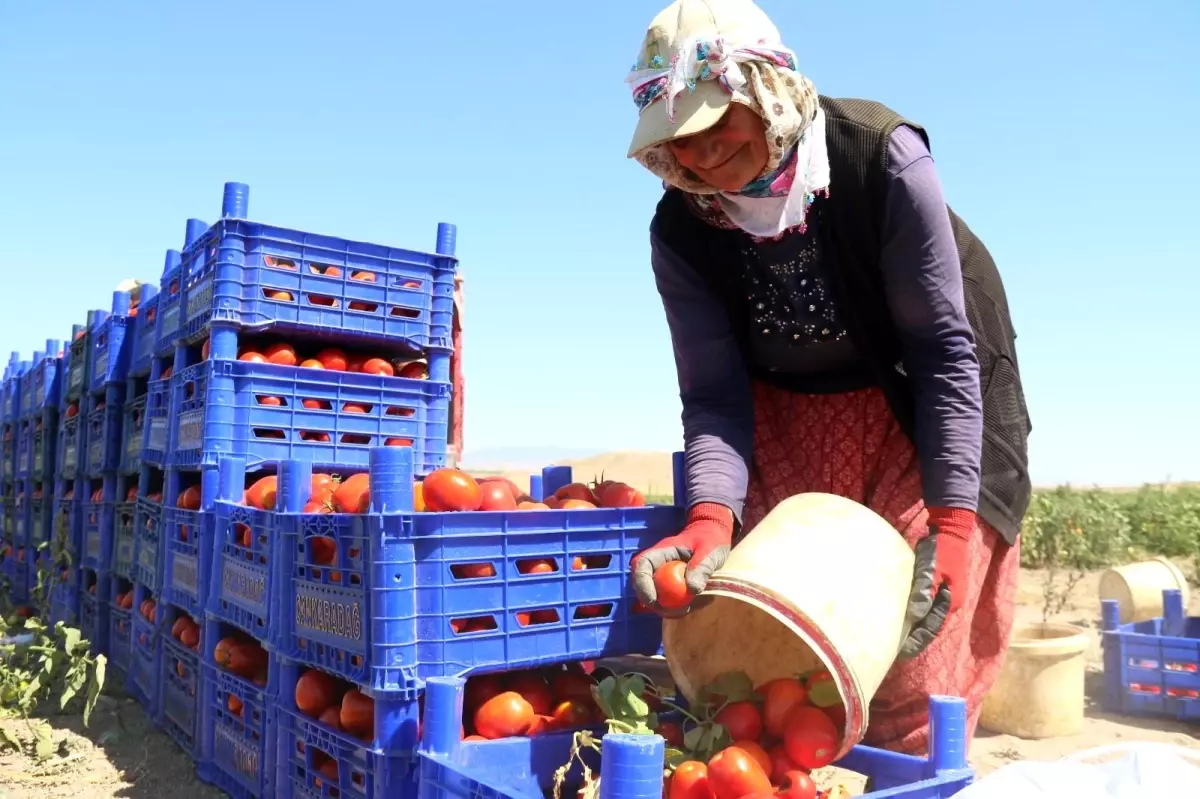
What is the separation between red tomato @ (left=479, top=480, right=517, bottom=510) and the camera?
9.40 ft

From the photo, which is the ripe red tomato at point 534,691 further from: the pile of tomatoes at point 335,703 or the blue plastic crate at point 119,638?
the blue plastic crate at point 119,638

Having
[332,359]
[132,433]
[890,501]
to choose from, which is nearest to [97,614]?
[132,433]

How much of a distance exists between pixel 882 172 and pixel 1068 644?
342 centimetres

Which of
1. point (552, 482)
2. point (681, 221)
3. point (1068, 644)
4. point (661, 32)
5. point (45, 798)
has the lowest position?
point (45, 798)

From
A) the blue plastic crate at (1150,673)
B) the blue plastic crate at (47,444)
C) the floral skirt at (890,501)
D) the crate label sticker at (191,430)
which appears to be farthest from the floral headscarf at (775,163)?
the blue plastic crate at (47,444)

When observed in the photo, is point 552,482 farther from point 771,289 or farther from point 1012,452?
point 1012,452

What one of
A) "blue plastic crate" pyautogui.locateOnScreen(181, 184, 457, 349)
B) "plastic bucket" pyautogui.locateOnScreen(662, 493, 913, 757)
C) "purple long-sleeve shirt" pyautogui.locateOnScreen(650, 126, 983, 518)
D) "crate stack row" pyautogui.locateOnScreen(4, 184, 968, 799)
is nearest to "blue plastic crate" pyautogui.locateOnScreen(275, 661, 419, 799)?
"crate stack row" pyautogui.locateOnScreen(4, 184, 968, 799)

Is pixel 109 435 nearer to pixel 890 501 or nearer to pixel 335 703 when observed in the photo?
pixel 335 703

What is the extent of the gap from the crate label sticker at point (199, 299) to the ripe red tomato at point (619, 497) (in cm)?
206

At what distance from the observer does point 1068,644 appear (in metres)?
4.81

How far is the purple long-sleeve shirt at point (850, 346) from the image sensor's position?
2.44 meters

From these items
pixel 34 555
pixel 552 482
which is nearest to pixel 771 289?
pixel 552 482

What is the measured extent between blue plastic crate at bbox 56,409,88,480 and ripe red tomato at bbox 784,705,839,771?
551 cm

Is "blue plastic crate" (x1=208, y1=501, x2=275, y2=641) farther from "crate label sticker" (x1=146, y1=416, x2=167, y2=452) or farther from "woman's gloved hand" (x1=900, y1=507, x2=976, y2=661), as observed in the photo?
"woman's gloved hand" (x1=900, y1=507, x2=976, y2=661)
